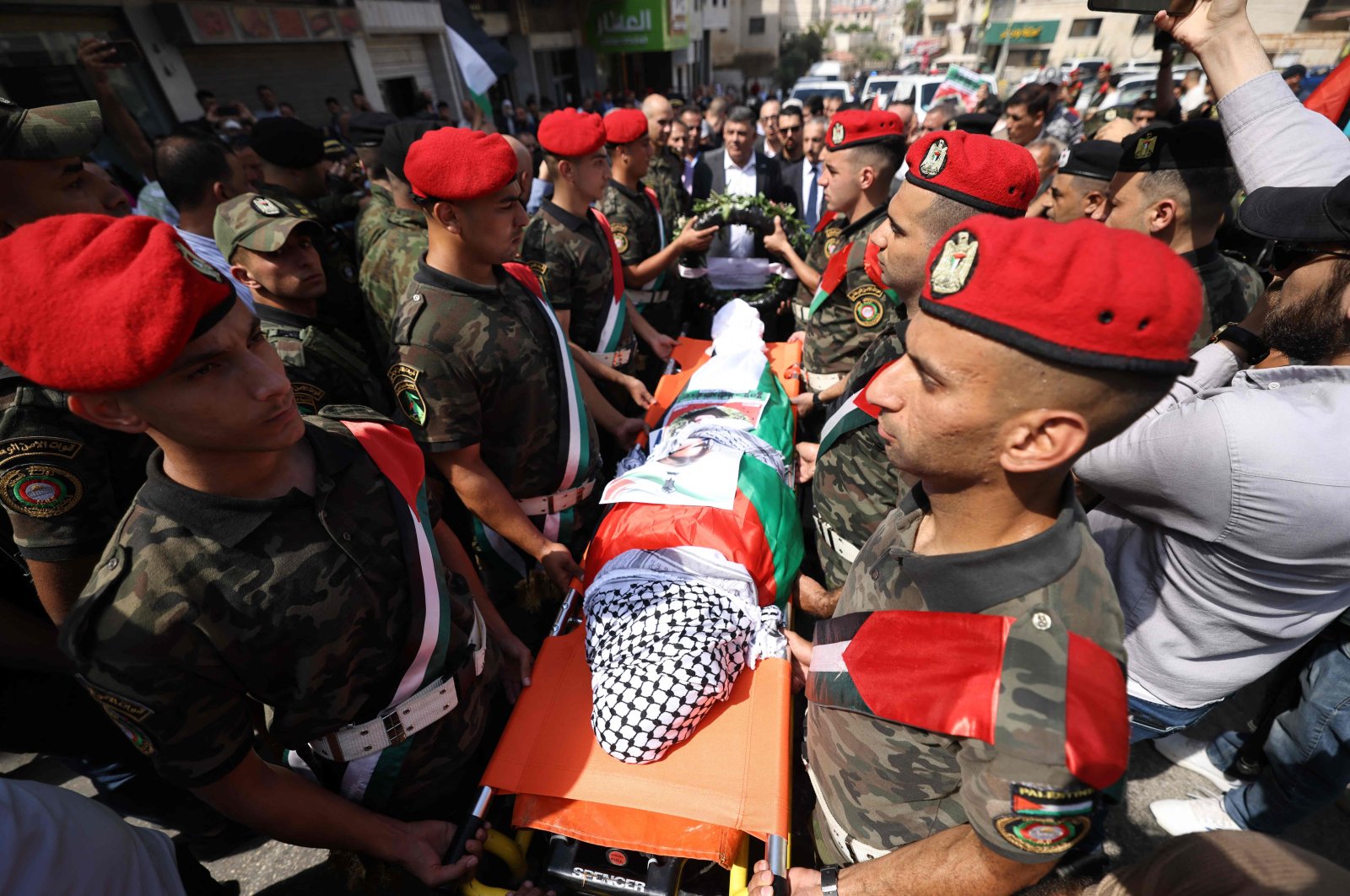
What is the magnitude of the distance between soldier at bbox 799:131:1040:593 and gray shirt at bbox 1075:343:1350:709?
70 cm

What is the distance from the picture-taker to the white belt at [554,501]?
269 cm

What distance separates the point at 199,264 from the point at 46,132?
173cm

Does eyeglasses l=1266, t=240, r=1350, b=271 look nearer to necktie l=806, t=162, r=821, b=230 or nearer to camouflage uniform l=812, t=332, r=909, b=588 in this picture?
camouflage uniform l=812, t=332, r=909, b=588

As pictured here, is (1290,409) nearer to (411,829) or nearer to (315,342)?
(411,829)

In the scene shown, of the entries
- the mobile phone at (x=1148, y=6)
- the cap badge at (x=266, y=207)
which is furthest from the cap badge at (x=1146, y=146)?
the cap badge at (x=266, y=207)

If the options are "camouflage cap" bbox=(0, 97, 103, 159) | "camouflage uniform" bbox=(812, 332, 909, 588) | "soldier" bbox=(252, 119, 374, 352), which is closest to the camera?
"camouflage cap" bbox=(0, 97, 103, 159)

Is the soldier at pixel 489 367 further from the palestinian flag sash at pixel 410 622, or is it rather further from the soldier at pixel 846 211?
the soldier at pixel 846 211

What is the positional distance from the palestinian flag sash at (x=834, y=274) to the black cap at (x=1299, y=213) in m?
1.53

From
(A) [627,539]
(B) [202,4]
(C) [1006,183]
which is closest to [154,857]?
(A) [627,539]

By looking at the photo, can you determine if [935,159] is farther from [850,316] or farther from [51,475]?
[51,475]

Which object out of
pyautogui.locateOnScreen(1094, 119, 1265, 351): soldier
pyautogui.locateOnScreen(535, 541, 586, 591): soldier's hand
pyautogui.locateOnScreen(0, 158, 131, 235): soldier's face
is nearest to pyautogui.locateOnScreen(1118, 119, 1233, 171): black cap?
pyautogui.locateOnScreen(1094, 119, 1265, 351): soldier

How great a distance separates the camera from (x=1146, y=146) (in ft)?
8.20

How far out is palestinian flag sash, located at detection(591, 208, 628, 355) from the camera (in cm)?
367

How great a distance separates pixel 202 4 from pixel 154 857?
13801mm
